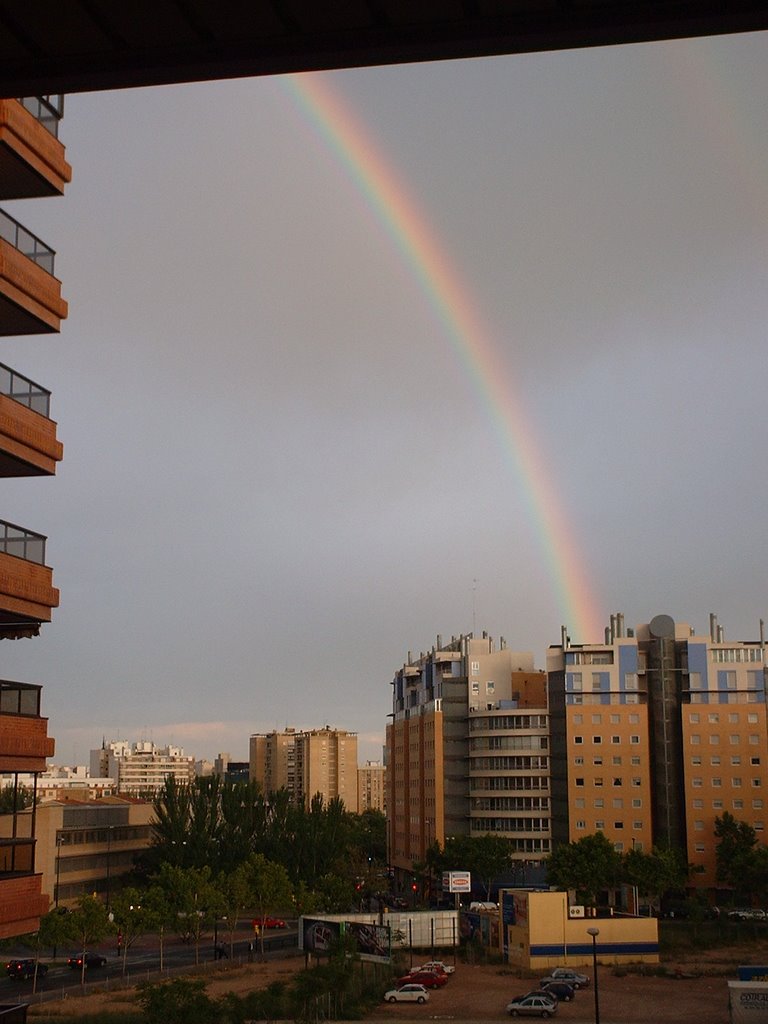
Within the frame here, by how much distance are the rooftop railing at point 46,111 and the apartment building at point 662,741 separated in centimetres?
8088

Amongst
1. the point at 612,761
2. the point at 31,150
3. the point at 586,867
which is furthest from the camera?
the point at 612,761

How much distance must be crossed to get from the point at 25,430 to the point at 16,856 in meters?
7.72

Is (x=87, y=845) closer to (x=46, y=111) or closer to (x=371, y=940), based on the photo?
(x=371, y=940)

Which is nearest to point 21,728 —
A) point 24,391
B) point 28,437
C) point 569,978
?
point 28,437

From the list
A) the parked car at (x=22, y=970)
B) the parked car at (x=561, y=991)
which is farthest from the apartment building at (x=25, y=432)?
the parked car at (x=22, y=970)

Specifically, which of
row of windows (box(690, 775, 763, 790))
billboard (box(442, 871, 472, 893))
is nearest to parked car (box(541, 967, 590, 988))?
billboard (box(442, 871, 472, 893))

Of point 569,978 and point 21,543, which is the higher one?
point 21,543

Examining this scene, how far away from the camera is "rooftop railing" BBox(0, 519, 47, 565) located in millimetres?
21141

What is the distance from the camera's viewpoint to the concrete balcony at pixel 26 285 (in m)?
20.4

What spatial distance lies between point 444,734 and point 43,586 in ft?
282

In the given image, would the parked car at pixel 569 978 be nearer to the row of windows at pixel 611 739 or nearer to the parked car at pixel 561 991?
the parked car at pixel 561 991

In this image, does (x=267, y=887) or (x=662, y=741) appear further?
(x=662, y=741)

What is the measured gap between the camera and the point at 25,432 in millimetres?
21250

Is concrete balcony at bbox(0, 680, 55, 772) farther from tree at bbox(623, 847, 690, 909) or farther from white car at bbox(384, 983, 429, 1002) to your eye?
tree at bbox(623, 847, 690, 909)
